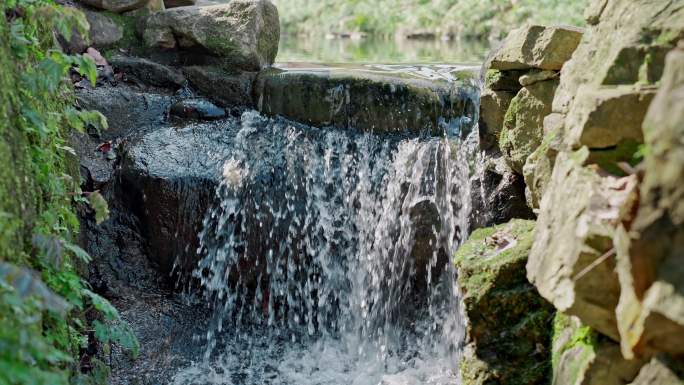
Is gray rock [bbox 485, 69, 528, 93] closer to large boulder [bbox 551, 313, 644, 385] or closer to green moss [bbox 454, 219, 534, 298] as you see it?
green moss [bbox 454, 219, 534, 298]

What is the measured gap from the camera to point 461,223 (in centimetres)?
479

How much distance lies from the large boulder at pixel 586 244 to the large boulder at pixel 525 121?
61.8 inches

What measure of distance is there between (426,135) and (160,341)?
227 centimetres

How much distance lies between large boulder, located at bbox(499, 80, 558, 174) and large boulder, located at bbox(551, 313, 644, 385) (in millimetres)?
1475

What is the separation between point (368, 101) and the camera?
5562 mm

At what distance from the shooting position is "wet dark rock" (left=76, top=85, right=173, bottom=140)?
5.58m

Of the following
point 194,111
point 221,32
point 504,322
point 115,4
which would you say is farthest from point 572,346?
point 115,4

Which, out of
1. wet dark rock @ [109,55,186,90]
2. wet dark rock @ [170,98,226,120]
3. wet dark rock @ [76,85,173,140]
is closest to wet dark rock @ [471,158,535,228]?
wet dark rock @ [170,98,226,120]

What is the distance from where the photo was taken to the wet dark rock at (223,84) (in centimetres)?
598

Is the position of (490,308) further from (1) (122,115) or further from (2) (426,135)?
(1) (122,115)

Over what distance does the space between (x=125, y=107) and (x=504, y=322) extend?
3523 millimetres

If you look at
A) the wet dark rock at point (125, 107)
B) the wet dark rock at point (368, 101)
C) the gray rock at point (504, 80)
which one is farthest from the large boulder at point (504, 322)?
the wet dark rock at point (125, 107)

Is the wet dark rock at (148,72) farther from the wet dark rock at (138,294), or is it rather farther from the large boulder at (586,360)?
the large boulder at (586,360)

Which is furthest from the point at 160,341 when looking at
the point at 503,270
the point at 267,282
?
the point at 503,270
